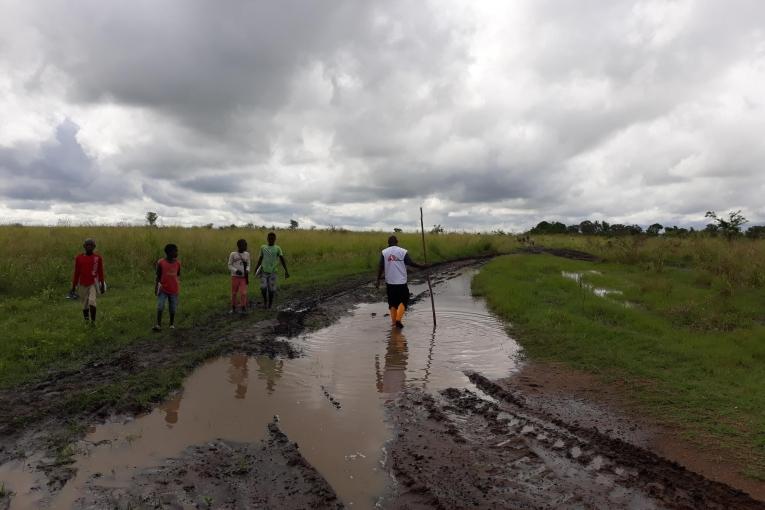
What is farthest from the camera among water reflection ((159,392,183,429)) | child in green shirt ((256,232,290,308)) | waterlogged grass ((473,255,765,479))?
child in green shirt ((256,232,290,308))

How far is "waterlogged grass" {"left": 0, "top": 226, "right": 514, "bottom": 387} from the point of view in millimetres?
7594

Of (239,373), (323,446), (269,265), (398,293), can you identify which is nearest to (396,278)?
(398,293)

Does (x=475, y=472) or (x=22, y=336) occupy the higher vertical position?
(x=22, y=336)

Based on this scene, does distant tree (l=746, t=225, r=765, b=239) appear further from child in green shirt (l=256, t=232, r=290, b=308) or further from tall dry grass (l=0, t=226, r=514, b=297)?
child in green shirt (l=256, t=232, r=290, b=308)

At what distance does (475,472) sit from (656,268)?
695 inches

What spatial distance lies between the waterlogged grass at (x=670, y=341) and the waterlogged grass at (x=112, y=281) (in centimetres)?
674

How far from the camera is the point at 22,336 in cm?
773

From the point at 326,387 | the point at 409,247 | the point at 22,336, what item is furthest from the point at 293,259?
the point at 326,387

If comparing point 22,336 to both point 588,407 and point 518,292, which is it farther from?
point 518,292

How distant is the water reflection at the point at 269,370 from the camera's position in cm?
628

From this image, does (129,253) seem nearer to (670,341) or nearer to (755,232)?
(670,341)

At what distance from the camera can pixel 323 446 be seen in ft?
15.0

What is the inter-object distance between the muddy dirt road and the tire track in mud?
2 centimetres

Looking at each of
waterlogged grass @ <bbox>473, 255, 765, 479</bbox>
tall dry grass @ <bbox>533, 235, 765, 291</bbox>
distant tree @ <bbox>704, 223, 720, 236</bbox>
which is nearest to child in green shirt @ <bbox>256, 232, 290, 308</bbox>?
waterlogged grass @ <bbox>473, 255, 765, 479</bbox>
